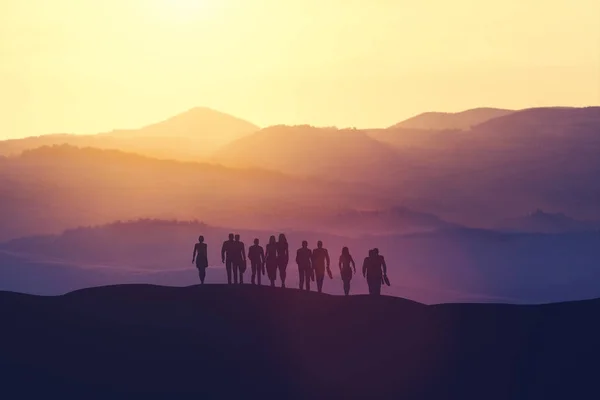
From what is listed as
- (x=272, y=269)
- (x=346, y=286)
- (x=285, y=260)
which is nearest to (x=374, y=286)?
(x=346, y=286)

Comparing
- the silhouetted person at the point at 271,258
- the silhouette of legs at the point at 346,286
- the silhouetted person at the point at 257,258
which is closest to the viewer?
the silhouetted person at the point at 271,258

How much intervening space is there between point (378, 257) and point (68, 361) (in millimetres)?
11839

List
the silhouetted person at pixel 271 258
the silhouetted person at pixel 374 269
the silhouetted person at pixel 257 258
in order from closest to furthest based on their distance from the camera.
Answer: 1. the silhouetted person at pixel 374 269
2. the silhouetted person at pixel 271 258
3. the silhouetted person at pixel 257 258

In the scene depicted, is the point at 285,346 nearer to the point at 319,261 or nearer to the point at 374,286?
the point at 319,261

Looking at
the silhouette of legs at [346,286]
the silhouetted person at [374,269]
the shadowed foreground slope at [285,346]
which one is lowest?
the shadowed foreground slope at [285,346]

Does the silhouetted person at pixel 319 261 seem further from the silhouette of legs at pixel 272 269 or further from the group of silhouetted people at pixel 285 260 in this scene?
the silhouette of legs at pixel 272 269

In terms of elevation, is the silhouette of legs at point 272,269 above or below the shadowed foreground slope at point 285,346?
above

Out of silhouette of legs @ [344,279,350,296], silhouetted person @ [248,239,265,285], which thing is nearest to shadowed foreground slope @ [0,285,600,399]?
silhouette of legs @ [344,279,350,296]

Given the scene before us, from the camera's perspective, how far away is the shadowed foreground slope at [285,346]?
39.5 metres

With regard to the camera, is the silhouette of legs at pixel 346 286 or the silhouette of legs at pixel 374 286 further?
the silhouette of legs at pixel 346 286

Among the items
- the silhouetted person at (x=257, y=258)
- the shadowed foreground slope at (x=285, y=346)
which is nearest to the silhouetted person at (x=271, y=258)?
the silhouetted person at (x=257, y=258)

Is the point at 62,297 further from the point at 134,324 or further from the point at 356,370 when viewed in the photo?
the point at 356,370

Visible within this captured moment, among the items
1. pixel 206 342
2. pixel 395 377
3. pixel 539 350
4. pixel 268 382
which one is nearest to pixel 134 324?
pixel 206 342

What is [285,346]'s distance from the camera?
138 ft
